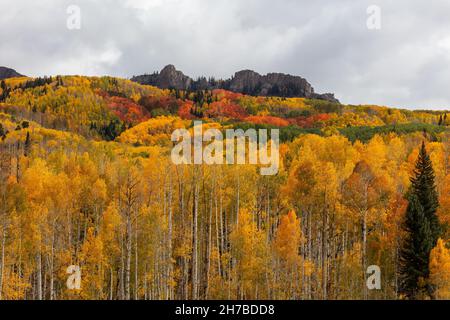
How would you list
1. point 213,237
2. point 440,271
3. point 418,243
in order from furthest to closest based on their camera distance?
point 213,237
point 418,243
point 440,271

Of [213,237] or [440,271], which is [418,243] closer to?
[440,271]

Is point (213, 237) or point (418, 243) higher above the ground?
point (418, 243)

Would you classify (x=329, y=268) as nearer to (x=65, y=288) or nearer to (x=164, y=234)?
(x=164, y=234)

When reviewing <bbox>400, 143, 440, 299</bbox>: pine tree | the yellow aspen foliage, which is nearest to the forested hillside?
the yellow aspen foliage

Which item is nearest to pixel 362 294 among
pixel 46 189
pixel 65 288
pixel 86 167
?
pixel 65 288

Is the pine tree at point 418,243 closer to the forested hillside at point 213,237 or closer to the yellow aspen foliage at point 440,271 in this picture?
the forested hillside at point 213,237

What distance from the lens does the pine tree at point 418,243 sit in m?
39.0

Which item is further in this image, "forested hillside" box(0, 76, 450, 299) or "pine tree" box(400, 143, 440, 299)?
"forested hillside" box(0, 76, 450, 299)

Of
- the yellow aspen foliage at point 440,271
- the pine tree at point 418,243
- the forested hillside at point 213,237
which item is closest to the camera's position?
the yellow aspen foliage at point 440,271

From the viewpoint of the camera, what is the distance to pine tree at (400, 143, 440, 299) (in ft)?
128

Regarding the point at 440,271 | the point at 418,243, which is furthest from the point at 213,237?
the point at 440,271

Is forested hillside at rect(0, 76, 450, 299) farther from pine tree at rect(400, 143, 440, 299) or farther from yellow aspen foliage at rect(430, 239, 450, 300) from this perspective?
pine tree at rect(400, 143, 440, 299)

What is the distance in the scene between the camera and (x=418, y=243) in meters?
39.9

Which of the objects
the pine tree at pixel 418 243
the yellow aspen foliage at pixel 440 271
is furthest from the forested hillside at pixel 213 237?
the pine tree at pixel 418 243
